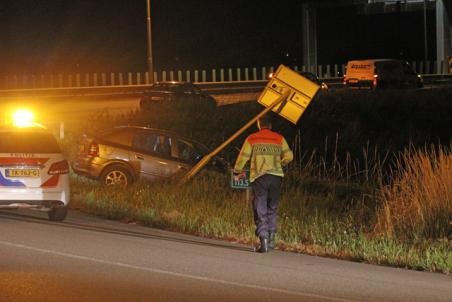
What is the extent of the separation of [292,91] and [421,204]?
3303 millimetres

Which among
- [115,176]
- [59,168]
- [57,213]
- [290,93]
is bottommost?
[57,213]

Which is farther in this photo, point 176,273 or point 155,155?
point 155,155

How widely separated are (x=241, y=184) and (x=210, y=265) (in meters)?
2.18

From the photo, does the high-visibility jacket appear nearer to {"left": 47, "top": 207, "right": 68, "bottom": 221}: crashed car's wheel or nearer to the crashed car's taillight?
the crashed car's taillight

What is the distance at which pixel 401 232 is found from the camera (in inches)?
477

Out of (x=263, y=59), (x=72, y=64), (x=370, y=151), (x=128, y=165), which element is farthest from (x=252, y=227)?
(x=263, y=59)

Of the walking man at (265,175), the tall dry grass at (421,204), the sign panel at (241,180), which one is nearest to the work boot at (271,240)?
the walking man at (265,175)

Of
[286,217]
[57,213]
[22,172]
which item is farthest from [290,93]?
[22,172]

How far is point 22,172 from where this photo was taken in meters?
12.7

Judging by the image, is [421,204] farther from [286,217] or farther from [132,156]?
[132,156]

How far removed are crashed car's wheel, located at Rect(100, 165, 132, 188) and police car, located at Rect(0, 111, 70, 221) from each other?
4138 millimetres


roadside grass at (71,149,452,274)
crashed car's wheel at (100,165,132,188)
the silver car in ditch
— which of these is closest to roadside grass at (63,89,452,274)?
roadside grass at (71,149,452,274)

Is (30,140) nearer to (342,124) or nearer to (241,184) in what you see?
(241,184)

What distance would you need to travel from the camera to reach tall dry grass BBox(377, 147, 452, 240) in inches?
475
